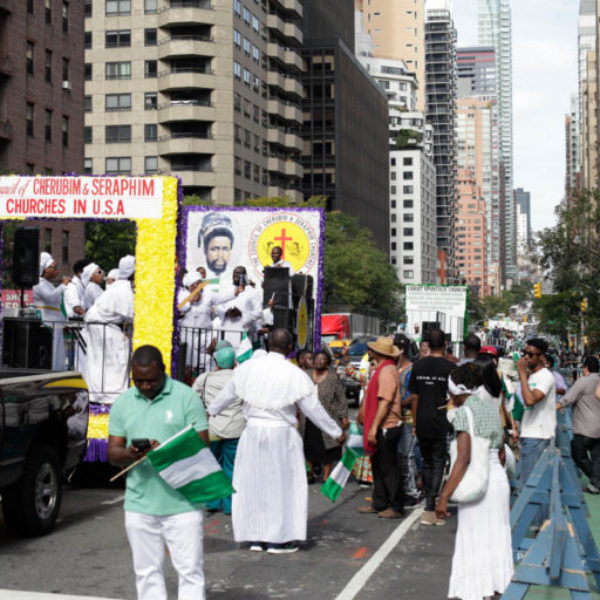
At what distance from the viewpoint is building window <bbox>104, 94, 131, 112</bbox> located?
262 ft

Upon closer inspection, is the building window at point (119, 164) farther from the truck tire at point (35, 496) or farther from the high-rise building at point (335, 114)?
the truck tire at point (35, 496)

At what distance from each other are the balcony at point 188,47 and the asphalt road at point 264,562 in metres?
69.6

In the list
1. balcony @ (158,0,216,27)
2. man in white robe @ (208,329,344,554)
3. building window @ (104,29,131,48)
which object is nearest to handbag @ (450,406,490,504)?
man in white robe @ (208,329,344,554)

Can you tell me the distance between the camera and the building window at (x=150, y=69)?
260 ft

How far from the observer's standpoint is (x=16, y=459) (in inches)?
352

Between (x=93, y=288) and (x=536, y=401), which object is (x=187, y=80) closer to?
(x=93, y=288)

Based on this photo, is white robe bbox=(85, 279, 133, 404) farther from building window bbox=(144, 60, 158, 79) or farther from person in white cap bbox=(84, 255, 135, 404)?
building window bbox=(144, 60, 158, 79)

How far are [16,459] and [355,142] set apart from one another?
10856 cm

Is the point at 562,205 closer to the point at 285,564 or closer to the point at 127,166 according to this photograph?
the point at 285,564

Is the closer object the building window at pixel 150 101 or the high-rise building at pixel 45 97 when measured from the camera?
the high-rise building at pixel 45 97

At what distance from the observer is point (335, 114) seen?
350ft

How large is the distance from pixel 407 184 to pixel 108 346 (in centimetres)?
15513

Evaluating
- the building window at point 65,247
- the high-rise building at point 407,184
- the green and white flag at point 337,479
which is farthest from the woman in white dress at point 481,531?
the high-rise building at point 407,184

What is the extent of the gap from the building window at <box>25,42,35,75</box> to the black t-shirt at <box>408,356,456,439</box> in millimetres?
45004
